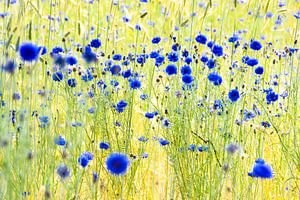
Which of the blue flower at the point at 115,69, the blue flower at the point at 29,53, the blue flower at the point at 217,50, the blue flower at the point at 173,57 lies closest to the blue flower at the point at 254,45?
the blue flower at the point at 217,50

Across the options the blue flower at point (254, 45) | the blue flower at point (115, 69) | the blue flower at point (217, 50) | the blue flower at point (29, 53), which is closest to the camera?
the blue flower at point (29, 53)

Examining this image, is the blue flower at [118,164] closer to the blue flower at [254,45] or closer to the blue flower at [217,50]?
the blue flower at [217,50]

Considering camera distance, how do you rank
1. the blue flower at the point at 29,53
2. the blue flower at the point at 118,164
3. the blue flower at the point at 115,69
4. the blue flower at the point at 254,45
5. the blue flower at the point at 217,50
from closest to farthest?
the blue flower at the point at 118,164
the blue flower at the point at 29,53
the blue flower at the point at 115,69
the blue flower at the point at 217,50
the blue flower at the point at 254,45

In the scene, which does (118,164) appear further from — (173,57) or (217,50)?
(173,57)

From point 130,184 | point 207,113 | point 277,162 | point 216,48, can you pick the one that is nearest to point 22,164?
point 130,184

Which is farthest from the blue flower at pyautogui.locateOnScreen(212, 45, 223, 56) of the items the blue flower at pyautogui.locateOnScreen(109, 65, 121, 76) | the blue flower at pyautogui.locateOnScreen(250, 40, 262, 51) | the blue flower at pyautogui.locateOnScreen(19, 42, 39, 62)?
the blue flower at pyautogui.locateOnScreen(19, 42, 39, 62)

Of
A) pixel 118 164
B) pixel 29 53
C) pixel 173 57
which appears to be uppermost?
pixel 173 57

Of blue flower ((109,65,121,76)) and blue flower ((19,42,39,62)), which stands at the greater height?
blue flower ((109,65,121,76))

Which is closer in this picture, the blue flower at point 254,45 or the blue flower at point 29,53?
the blue flower at point 29,53

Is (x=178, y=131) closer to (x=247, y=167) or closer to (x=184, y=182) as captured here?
(x=184, y=182)

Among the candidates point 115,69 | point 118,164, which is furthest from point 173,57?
point 118,164

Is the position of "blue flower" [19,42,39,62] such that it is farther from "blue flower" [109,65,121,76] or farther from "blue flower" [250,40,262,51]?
"blue flower" [250,40,262,51]
